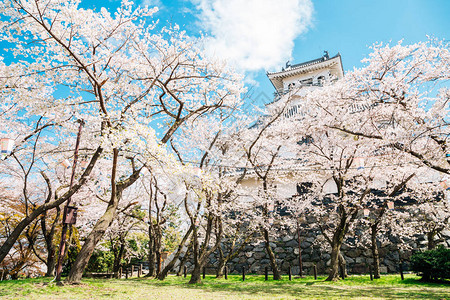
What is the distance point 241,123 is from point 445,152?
29.7ft

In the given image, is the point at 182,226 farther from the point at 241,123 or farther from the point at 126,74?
the point at 126,74

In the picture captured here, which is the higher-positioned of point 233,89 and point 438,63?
point 233,89

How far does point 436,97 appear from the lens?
7660 mm

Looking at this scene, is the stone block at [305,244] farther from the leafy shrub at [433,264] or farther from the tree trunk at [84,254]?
the tree trunk at [84,254]

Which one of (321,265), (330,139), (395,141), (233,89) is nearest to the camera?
(395,141)

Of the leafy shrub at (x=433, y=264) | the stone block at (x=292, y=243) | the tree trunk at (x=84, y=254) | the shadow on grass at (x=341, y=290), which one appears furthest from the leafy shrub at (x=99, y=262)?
the leafy shrub at (x=433, y=264)

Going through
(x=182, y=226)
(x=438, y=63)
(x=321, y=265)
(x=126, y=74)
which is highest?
(x=126, y=74)

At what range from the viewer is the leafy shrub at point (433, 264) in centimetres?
989

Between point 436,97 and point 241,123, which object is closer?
point 436,97

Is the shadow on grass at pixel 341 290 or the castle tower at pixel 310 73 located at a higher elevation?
the castle tower at pixel 310 73

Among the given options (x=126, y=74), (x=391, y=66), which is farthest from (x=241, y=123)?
(x=391, y=66)

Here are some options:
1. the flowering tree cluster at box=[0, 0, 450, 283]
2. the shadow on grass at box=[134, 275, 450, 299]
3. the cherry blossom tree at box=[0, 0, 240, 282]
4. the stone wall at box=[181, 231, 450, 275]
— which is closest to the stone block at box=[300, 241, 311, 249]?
the stone wall at box=[181, 231, 450, 275]

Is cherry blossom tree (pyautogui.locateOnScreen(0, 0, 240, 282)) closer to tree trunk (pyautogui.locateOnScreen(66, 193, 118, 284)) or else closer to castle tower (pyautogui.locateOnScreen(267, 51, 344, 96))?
tree trunk (pyautogui.locateOnScreen(66, 193, 118, 284))

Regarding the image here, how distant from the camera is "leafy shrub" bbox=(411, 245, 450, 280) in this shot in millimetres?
9891
